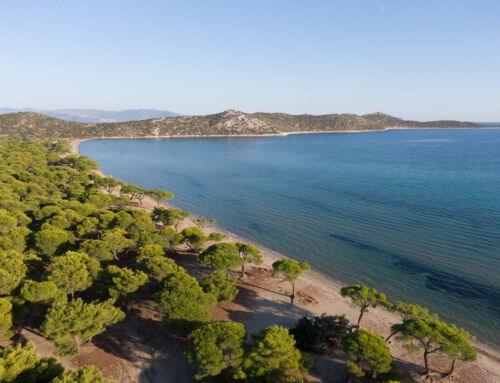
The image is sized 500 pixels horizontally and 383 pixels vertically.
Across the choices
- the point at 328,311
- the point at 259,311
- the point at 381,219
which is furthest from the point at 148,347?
the point at 381,219

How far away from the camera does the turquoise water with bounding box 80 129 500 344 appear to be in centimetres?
3606

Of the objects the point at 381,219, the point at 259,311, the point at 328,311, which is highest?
the point at 381,219

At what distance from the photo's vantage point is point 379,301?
26766 mm

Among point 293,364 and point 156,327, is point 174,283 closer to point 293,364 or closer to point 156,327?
point 156,327

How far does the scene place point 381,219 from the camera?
57438 millimetres

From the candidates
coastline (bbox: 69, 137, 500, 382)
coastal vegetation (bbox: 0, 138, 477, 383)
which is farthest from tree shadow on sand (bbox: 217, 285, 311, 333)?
coastal vegetation (bbox: 0, 138, 477, 383)

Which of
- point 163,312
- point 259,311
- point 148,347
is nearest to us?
point 148,347

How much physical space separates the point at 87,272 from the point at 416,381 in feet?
108

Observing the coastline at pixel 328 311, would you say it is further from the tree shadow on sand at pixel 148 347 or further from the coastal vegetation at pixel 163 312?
the tree shadow on sand at pixel 148 347

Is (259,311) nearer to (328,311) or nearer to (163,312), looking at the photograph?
(328,311)

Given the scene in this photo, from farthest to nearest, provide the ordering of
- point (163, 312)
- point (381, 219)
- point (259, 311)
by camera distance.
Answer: point (381, 219) < point (259, 311) < point (163, 312)

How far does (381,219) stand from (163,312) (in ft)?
160

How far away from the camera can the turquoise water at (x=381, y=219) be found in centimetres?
3606

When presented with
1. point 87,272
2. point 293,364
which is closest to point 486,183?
point 293,364
